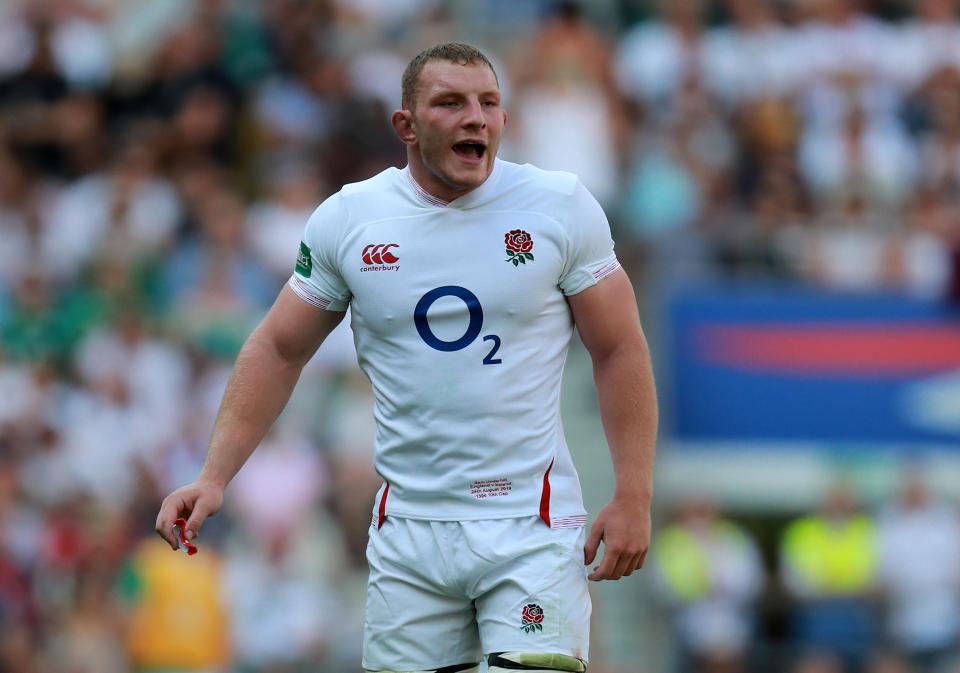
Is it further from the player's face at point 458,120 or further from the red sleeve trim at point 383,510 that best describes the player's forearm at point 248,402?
the player's face at point 458,120

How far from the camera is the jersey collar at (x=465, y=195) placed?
5078 mm

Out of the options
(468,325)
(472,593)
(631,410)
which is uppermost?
(468,325)

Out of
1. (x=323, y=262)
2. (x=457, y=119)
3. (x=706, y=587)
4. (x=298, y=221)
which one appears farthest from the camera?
(x=298, y=221)

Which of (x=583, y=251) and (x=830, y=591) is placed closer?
(x=583, y=251)

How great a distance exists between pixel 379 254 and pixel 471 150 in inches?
17.2

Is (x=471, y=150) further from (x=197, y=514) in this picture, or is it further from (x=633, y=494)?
(x=197, y=514)

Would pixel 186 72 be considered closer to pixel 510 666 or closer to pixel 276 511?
pixel 276 511

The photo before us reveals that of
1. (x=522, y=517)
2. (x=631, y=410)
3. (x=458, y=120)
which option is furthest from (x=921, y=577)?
(x=458, y=120)

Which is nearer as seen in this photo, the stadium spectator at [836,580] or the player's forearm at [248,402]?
the player's forearm at [248,402]

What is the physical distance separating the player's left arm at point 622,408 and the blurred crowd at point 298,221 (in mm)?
6287

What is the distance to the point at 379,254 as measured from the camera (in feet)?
16.6

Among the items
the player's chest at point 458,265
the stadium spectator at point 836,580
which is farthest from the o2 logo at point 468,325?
the stadium spectator at point 836,580

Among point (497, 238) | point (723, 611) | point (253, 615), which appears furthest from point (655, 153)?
point (497, 238)

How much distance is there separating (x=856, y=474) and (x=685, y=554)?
1.77m
